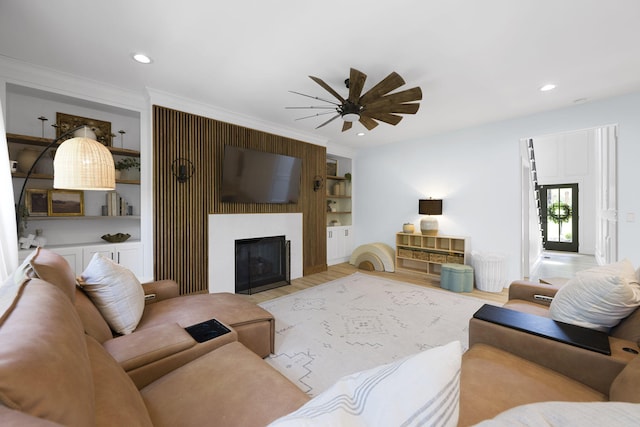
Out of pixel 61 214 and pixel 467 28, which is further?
pixel 61 214

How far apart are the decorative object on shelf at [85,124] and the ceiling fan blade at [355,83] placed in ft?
9.51

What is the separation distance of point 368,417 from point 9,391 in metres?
0.64

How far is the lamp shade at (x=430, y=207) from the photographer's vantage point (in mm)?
4484

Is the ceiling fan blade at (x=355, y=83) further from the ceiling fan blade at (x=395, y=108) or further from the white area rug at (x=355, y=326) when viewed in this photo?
the white area rug at (x=355, y=326)

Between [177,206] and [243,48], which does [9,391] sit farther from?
[177,206]

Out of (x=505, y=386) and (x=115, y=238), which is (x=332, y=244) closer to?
(x=115, y=238)

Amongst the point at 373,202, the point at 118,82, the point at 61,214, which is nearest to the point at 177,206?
the point at 61,214

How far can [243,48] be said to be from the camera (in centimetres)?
219

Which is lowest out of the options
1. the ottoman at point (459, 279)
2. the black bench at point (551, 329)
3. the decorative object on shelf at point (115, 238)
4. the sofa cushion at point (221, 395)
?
the ottoman at point (459, 279)

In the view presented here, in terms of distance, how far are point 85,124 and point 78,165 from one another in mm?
1764

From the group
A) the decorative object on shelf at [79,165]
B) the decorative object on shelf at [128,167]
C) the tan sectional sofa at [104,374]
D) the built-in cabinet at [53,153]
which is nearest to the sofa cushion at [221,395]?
the tan sectional sofa at [104,374]

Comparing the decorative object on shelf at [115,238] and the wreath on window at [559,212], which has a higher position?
the wreath on window at [559,212]

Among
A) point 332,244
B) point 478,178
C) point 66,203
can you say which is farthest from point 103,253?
point 478,178

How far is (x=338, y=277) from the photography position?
4570 mm
